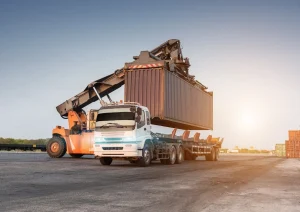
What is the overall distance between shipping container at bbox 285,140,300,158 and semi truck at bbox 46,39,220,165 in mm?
36936

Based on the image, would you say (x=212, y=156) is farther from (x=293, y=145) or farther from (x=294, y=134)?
(x=294, y=134)

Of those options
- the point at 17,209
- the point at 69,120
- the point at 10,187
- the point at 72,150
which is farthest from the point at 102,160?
the point at 17,209

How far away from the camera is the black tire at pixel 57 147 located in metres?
21.8

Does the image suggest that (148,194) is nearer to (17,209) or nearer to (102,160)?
(17,209)

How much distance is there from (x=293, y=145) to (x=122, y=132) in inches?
1927

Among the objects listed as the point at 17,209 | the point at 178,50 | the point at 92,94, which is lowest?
the point at 17,209

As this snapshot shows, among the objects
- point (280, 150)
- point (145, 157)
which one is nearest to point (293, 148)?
point (280, 150)

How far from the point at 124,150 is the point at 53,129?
7.85m

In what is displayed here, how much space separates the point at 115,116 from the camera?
16.3 m

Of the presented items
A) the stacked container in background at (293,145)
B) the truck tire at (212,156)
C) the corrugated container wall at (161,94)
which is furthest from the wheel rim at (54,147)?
the stacked container in background at (293,145)

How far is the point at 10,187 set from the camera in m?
8.36

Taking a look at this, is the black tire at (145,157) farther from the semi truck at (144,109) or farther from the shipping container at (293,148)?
the shipping container at (293,148)

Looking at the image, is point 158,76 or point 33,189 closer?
point 33,189

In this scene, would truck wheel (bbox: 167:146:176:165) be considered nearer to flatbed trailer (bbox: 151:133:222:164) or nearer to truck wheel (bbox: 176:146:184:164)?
flatbed trailer (bbox: 151:133:222:164)
